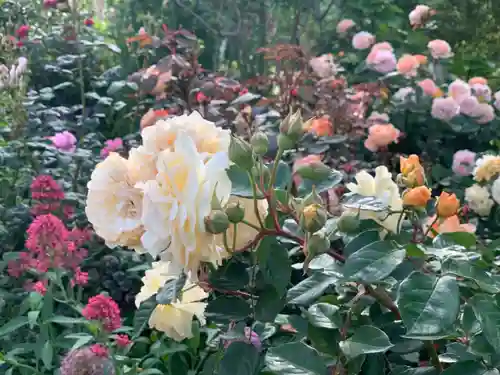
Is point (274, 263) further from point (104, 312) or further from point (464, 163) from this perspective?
point (464, 163)

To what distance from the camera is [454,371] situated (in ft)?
2.15

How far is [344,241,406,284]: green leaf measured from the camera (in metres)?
0.63

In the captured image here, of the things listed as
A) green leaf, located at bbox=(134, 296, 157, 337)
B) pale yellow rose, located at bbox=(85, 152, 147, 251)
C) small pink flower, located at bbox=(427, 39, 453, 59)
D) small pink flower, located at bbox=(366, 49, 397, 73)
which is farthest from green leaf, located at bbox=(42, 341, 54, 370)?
small pink flower, located at bbox=(427, 39, 453, 59)

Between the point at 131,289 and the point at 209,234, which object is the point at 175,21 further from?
the point at 209,234

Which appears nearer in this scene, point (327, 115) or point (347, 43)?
point (327, 115)

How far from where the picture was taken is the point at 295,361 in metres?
0.66

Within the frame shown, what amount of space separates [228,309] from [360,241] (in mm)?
160

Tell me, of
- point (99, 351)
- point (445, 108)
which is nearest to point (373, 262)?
point (99, 351)

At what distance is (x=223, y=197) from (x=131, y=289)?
Result: 1.03 m

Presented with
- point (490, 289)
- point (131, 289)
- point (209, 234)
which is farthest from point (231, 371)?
point (131, 289)

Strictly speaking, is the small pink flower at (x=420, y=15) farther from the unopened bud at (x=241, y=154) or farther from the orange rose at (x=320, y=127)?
the unopened bud at (x=241, y=154)

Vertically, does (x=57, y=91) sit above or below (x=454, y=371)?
below

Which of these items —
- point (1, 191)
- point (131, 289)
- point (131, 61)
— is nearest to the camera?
point (131, 289)

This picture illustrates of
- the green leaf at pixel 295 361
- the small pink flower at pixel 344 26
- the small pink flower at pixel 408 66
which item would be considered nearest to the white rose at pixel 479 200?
the small pink flower at pixel 408 66
